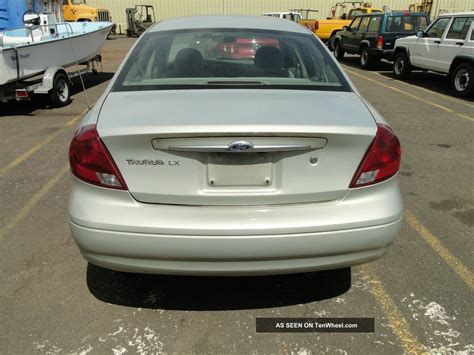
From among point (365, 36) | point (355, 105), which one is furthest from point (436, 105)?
point (355, 105)

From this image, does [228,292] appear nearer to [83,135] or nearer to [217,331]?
[217,331]

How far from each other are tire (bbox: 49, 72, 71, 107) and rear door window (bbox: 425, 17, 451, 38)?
8488 mm

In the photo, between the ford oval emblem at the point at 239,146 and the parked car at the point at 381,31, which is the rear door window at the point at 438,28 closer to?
the parked car at the point at 381,31

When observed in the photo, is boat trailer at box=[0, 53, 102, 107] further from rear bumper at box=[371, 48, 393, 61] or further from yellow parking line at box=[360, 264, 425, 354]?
rear bumper at box=[371, 48, 393, 61]

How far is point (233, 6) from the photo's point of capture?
1369 inches

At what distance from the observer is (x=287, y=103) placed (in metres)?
2.49

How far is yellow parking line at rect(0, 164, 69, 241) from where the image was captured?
3797mm

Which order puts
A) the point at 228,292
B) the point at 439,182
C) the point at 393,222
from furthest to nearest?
the point at 439,182
the point at 228,292
the point at 393,222

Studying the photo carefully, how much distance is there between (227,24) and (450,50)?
820 cm

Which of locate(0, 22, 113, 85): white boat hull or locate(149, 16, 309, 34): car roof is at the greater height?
locate(149, 16, 309, 34): car roof

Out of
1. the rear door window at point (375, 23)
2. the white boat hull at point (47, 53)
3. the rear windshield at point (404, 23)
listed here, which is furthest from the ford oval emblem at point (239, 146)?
the rear door window at point (375, 23)

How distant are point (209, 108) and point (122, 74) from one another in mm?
948

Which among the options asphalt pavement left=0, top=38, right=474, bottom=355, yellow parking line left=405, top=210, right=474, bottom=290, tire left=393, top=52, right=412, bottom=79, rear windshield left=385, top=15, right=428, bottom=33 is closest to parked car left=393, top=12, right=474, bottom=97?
tire left=393, top=52, right=412, bottom=79

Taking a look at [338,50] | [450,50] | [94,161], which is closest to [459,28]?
[450,50]
